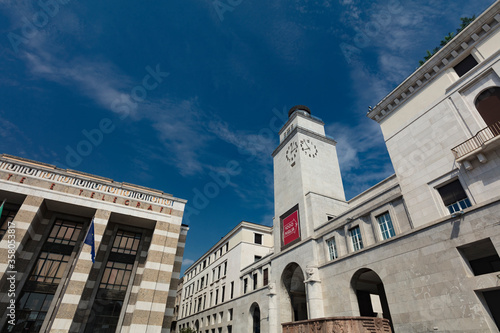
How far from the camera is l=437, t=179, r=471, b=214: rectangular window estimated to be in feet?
49.3

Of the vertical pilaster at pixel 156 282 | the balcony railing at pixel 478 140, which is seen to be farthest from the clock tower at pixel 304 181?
the balcony railing at pixel 478 140

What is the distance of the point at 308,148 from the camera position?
33.2 meters

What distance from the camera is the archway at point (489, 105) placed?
14938mm

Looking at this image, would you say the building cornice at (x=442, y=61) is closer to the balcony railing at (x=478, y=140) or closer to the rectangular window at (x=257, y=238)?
the balcony railing at (x=478, y=140)

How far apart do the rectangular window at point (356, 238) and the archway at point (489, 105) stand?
11.6 meters

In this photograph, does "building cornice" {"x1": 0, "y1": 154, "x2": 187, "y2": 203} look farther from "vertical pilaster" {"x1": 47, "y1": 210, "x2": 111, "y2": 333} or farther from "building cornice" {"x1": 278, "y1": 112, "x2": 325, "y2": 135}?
"building cornice" {"x1": 278, "y1": 112, "x2": 325, "y2": 135}

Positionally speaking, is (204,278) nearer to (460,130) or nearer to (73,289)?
(73,289)

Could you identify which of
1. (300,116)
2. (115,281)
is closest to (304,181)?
(300,116)

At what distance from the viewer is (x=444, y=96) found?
17797 millimetres

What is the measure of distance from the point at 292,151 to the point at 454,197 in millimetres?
20386

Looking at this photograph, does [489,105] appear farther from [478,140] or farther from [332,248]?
[332,248]

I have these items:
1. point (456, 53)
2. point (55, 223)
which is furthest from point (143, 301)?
point (456, 53)

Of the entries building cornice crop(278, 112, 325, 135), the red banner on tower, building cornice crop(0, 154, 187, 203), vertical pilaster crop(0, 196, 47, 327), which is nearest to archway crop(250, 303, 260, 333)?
the red banner on tower

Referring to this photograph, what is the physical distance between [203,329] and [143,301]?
→ 32.4 metres
